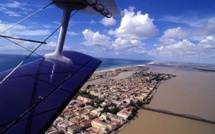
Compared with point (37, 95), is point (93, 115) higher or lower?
lower

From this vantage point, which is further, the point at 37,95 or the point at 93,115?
the point at 93,115

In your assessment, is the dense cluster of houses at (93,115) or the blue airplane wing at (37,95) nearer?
the blue airplane wing at (37,95)

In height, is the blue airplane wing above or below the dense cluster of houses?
above

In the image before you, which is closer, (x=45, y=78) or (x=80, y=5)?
(x=45, y=78)

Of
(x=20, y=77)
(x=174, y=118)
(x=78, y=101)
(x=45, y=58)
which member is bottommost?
(x=78, y=101)

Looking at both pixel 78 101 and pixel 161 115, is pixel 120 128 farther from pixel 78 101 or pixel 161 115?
pixel 78 101

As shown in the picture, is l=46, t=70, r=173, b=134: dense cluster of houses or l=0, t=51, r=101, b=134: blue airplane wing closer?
l=0, t=51, r=101, b=134: blue airplane wing

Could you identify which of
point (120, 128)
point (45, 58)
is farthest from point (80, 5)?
point (120, 128)

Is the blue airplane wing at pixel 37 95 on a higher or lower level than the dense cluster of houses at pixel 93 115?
higher
